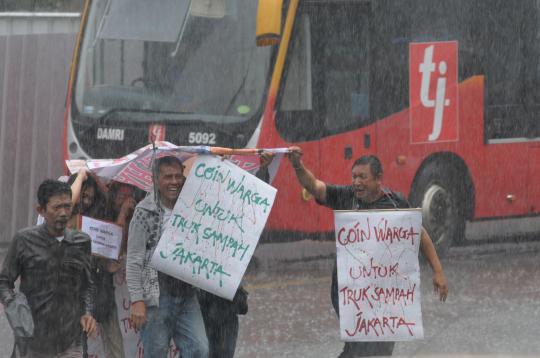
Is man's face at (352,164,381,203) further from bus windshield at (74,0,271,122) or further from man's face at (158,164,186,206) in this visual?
bus windshield at (74,0,271,122)

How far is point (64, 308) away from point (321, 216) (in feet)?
23.5

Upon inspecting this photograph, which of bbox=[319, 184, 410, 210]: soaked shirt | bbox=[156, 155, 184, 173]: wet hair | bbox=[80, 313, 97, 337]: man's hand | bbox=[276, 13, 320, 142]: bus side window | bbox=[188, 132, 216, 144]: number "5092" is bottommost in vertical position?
bbox=[80, 313, 97, 337]: man's hand

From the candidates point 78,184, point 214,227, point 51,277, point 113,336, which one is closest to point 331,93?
point 78,184

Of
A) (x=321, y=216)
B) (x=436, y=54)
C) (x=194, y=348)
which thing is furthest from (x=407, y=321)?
(x=436, y=54)

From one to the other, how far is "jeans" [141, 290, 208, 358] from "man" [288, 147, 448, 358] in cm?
84

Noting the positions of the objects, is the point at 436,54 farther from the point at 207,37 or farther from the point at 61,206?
the point at 61,206

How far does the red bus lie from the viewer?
13.2 meters

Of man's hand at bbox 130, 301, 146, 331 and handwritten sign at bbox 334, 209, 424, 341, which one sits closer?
man's hand at bbox 130, 301, 146, 331

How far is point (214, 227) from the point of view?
723cm

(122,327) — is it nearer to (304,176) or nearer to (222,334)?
(222,334)

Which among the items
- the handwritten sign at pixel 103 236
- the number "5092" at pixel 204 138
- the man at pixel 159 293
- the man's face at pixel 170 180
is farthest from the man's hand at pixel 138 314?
the number "5092" at pixel 204 138

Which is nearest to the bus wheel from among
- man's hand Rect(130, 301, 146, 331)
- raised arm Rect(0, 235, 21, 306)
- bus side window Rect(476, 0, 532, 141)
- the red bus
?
the red bus

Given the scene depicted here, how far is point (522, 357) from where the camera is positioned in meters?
8.49

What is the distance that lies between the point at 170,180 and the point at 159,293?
598 mm
